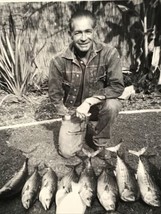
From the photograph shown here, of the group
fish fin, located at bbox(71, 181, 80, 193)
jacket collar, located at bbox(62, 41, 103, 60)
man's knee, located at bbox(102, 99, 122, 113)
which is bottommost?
fish fin, located at bbox(71, 181, 80, 193)

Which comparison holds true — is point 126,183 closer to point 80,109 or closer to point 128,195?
point 128,195

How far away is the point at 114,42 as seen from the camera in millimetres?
6051

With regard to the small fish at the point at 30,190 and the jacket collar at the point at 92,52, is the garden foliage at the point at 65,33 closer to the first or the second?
the jacket collar at the point at 92,52

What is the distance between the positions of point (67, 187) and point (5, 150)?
1.31 metres

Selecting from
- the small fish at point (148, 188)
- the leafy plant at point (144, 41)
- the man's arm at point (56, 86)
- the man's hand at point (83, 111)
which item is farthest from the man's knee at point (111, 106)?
the leafy plant at point (144, 41)

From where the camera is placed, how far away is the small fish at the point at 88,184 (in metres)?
3.28

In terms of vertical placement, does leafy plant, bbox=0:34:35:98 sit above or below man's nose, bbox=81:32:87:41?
below

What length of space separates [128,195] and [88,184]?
422 millimetres

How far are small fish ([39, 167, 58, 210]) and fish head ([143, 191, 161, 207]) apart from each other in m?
0.92

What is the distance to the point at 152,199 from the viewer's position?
3191 mm

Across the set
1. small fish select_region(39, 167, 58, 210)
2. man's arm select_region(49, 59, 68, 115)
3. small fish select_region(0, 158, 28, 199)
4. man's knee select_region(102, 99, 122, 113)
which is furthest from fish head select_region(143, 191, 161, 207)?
man's arm select_region(49, 59, 68, 115)

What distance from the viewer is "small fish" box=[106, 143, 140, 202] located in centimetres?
326

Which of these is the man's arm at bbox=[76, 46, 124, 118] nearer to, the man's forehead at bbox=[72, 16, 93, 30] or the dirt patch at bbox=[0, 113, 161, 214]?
the man's forehead at bbox=[72, 16, 93, 30]

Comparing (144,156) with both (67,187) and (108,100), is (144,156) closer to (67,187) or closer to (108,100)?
(108,100)
